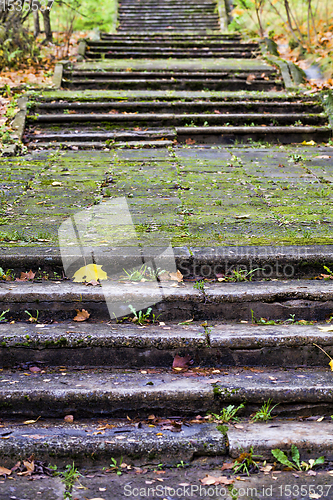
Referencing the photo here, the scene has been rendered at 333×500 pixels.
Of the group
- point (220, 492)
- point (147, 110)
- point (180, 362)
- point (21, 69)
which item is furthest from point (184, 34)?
point (220, 492)

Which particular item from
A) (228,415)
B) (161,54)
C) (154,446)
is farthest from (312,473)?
(161,54)

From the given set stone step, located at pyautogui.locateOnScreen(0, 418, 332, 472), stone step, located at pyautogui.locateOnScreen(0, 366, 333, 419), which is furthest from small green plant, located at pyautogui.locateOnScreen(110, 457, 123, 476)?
stone step, located at pyautogui.locateOnScreen(0, 366, 333, 419)

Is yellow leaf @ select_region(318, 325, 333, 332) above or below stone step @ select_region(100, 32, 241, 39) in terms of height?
below

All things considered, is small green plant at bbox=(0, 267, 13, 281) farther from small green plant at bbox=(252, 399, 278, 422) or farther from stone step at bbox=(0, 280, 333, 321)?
small green plant at bbox=(252, 399, 278, 422)

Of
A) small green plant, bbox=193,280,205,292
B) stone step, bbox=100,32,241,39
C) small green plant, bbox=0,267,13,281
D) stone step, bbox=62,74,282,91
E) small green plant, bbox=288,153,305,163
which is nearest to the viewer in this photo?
small green plant, bbox=193,280,205,292

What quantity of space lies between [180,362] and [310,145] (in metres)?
4.50

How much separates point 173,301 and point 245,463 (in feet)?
3.39

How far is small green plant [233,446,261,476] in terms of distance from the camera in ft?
6.36

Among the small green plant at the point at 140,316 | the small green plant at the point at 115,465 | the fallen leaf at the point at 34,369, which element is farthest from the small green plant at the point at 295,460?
the fallen leaf at the point at 34,369

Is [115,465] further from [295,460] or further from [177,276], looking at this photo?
→ [177,276]

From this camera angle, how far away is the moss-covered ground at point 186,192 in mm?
3320

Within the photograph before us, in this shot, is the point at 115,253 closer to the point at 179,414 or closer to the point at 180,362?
the point at 180,362

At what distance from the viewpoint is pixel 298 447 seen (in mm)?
1991

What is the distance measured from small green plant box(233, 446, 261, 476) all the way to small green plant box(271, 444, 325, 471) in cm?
9
